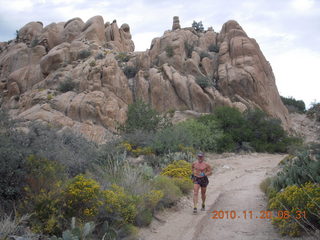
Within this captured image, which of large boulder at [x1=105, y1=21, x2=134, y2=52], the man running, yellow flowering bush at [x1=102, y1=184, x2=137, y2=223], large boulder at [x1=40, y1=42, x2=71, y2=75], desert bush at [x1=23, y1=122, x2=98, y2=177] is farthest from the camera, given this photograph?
large boulder at [x1=105, y1=21, x2=134, y2=52]

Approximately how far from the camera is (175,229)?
827cm

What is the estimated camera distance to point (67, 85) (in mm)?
37406

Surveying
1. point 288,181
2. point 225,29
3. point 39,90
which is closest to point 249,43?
point 225,29

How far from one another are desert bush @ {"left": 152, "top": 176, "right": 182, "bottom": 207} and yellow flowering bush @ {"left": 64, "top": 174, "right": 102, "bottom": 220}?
10.6 ft

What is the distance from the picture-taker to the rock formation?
112ft

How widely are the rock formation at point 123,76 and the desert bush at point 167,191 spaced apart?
18775 mm

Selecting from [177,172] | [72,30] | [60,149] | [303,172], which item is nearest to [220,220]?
[303,172]

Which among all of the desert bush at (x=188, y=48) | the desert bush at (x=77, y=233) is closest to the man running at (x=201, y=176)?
the desert bush at (x=77, y=233)

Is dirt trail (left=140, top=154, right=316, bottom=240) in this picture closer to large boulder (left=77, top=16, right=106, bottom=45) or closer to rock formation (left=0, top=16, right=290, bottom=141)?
rock formation (left=0, top=16, right=290, bottom=141)

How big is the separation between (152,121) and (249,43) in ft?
72.2

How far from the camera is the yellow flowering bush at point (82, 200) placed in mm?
6812

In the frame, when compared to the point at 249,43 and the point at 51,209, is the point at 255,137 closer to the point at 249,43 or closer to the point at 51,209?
the point at 249,43

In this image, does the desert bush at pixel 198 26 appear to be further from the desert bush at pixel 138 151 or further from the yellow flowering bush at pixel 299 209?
the yellow flowering bush at pixel 299 209

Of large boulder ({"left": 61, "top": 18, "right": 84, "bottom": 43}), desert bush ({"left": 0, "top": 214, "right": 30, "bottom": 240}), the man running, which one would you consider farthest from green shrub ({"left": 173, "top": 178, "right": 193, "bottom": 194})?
large boulder ({"left": 61, "top": 18, "right": 84, "bottom": 43})
